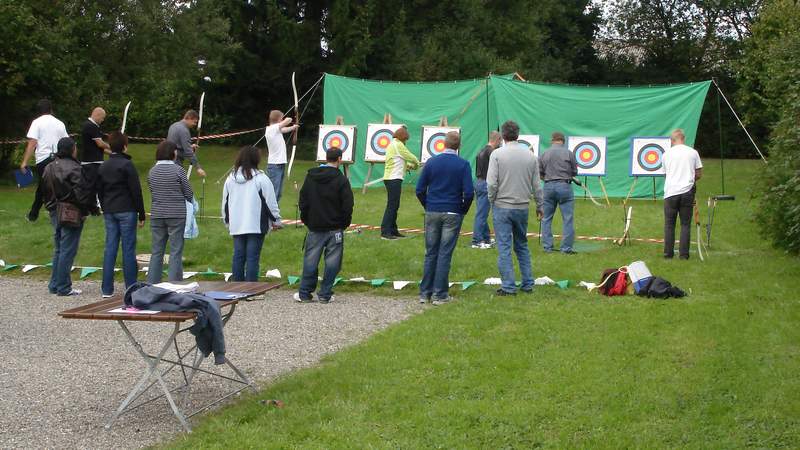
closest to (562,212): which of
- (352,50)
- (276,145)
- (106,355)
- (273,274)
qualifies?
(273,274)

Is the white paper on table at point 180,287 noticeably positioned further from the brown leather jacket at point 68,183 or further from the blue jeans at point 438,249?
the brown leather jacket at point 68,183

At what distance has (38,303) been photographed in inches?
408

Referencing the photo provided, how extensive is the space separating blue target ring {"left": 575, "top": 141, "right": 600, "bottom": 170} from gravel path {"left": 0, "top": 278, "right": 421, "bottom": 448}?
10.3m

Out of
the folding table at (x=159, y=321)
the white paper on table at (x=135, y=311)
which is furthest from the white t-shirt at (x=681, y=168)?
the white paper on table at (x=135, y=311)

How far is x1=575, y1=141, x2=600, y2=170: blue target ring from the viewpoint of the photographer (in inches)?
778

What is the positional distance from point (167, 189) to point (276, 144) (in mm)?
4146

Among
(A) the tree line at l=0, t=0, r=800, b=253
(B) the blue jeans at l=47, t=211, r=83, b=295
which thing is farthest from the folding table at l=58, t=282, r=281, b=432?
(A) the tree line at l=0, t=0, r=800, b=253

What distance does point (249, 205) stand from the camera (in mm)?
9680

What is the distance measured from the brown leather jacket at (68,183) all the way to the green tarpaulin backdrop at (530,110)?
444 inches

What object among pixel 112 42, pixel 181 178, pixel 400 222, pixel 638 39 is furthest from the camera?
pixel 638 39

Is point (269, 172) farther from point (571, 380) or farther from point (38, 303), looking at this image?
point (571, 380)

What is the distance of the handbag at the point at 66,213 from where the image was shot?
10.4 metres

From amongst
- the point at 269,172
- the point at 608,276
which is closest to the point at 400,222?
the point at 269,172

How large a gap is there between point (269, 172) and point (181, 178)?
13.8 ft
